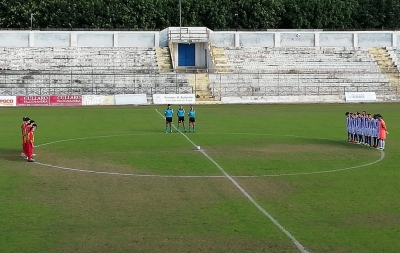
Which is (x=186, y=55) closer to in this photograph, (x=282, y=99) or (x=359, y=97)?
(x=282, y=99)

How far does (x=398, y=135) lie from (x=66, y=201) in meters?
25.0

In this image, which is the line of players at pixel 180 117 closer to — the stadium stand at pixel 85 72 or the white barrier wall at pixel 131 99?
the white barrier wall at pixel 131 99

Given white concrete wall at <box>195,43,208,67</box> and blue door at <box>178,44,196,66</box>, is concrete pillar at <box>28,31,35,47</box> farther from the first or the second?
white concrete wall at <box>195,43,208,67</box>

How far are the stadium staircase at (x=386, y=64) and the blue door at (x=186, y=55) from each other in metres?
23.0

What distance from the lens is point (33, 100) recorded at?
71000mm

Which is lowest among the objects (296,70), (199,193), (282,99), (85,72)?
(199,193)

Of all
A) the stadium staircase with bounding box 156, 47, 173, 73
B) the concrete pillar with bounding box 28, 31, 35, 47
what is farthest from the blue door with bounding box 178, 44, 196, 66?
the concrete pillar with bounding box 28, 31, 35, 47

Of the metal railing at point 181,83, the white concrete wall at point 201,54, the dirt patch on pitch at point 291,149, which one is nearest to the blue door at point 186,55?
the white concrete wall at point 201,54

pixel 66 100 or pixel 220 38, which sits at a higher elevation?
pixel 220 38

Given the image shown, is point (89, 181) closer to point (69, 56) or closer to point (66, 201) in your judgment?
point (66, 201)

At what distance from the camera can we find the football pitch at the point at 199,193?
15109 mm

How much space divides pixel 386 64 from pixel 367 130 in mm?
54274

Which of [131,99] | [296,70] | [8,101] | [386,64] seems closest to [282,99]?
[296,70]

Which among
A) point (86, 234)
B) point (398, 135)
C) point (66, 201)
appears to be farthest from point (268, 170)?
point (398, 135)
